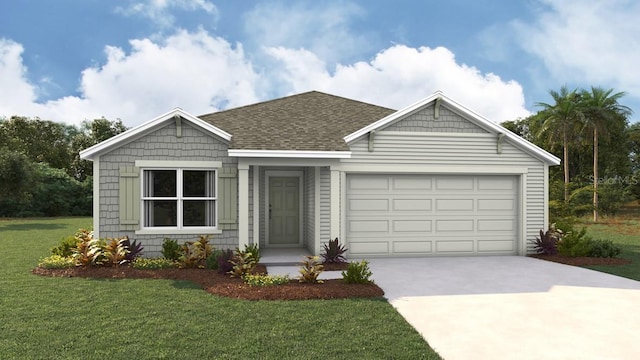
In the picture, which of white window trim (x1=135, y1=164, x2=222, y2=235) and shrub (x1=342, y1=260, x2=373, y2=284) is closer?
shrub (x1=342, y1=260, x2=373, y2=284)

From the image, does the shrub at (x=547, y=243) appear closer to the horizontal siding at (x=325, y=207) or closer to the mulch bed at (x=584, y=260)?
the mulch bed at (x=584, y=260)

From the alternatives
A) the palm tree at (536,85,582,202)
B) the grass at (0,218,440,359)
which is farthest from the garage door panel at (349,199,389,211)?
the palm tree at (536,85,582,202)

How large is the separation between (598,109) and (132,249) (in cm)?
3117

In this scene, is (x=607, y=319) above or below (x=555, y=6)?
below

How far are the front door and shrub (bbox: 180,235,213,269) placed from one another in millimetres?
2936

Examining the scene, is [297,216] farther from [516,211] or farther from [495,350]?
[495,350]

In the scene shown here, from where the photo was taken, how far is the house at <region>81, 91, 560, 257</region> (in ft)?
35.3

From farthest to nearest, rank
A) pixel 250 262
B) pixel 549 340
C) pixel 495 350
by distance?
pixel 250 262 → pixel 549 340 → pixel 495 350

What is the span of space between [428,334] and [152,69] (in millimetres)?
17768

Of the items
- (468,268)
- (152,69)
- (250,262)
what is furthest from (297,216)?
(152,69)

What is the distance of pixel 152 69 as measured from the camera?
1911 cm

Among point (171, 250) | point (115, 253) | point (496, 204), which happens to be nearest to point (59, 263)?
point (115, 253)

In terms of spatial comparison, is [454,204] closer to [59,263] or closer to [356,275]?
[356,275]

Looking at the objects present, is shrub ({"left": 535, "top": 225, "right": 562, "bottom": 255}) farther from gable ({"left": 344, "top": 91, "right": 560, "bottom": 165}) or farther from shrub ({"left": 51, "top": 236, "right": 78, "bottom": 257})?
shrub ({"left": 51, "top": 236, "right": 78, "bottom": 257})
